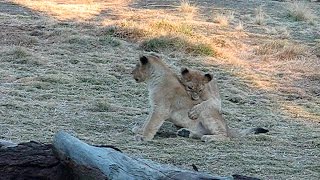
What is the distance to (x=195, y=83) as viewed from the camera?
8.62 meters

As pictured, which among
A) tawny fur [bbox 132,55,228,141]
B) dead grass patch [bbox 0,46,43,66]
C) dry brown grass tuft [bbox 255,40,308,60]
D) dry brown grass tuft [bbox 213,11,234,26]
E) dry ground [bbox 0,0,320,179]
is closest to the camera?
dry ground [bbox 0,0,320,179]

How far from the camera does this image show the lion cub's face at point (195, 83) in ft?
28.2

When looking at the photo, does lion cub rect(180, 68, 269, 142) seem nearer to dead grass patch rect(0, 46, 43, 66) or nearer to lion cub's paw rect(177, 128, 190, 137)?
lion cub's paw rect(177, 128, 190, 137)

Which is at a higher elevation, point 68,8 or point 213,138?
point 213,138

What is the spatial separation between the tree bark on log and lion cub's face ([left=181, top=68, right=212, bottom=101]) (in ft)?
11.0

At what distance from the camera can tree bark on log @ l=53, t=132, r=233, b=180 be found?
16.3ft

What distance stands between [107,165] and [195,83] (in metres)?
3.66

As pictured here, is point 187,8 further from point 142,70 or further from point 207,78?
point 207,78

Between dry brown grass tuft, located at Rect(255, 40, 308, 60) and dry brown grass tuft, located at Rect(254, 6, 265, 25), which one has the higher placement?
dry brown grass tuft, located at Rect(255, 40, 308, 60)

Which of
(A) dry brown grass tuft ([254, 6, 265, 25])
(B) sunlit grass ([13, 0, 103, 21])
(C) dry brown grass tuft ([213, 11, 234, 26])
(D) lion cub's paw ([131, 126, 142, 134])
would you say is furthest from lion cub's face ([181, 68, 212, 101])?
(A) dry brown grass tuft ([254, 6, 265, 25])

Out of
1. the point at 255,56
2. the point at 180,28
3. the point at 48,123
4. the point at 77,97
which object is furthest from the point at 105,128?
the point at 180,28

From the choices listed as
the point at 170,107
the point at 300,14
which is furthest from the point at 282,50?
the point at 170,107

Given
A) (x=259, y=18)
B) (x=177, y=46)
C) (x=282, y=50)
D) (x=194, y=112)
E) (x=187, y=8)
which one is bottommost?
(x=187, y=8)

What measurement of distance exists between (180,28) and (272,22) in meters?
5.28
